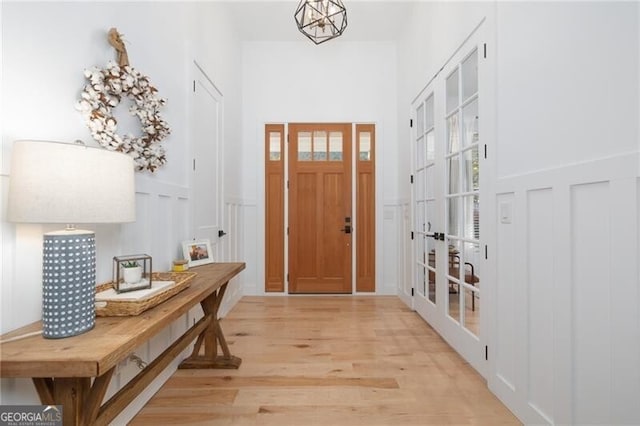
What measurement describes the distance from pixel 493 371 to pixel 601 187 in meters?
1.26

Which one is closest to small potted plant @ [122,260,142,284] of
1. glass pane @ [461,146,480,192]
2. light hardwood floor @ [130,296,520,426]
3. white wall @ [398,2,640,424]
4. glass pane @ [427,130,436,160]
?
light hardwood floor @ [130,296,520,426]

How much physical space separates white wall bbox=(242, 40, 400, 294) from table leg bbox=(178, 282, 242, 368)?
1.87 metres

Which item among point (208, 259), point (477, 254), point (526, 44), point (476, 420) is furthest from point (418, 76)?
point (476, 420)

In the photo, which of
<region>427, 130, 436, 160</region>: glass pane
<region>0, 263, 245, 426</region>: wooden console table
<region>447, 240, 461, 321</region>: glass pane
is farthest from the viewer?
<region>427, 130, 436, 160</region>: glass pane

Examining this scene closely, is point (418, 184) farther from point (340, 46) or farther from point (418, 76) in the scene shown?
point (340, 46)

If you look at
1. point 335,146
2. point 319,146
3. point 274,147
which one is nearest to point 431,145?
point 335,146

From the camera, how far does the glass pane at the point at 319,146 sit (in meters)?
4.16

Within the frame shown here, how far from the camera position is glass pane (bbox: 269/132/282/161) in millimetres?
4176

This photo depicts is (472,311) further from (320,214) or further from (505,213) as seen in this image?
(320,214)

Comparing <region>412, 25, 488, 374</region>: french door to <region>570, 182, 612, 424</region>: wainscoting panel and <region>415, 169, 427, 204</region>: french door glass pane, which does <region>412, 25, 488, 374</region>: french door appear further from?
<region>570, 182, 612, 424</region>: wainscoting panel

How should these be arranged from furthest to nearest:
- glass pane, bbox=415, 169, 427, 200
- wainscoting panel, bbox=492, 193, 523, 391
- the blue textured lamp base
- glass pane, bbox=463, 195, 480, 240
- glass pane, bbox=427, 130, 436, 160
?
glass pane, bbox=415, 169, 427, 200, glass pane, bbox=427, 130, 436, 160, glass pane, bbox=463, 195, 480, 240, wainscoting panel, bbox=492, 193, 523, 391, the blue textured lamp base

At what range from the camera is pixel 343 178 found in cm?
414

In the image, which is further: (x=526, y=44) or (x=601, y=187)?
(x=526, y=44)

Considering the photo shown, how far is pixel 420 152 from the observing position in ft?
11.0
